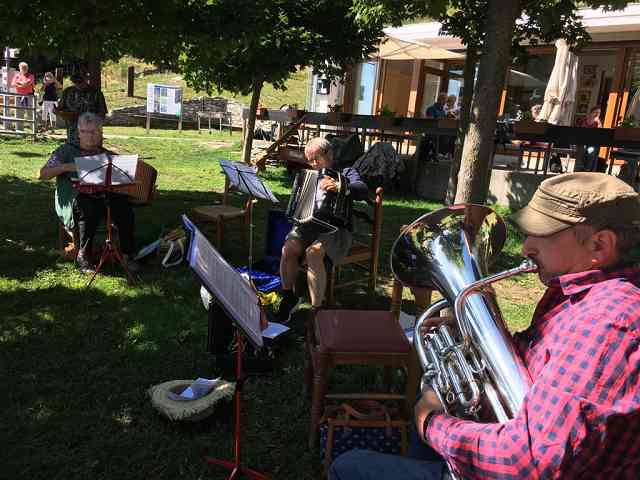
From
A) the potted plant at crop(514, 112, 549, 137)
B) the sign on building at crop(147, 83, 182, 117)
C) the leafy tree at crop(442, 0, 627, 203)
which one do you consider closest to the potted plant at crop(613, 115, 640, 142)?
the potted plant at crop(514, 112, 549, 137)

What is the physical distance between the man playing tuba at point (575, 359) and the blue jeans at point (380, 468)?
0.89ft

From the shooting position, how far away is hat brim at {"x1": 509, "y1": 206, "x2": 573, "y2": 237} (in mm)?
1352

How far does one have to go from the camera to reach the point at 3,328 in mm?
3666

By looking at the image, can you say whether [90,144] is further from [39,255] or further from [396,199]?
[396,199]

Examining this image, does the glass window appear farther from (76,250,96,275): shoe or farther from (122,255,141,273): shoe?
(76,250,96,275): shoe

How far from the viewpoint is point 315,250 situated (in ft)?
13.5

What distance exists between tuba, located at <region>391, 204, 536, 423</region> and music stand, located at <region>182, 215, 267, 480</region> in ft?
2.13

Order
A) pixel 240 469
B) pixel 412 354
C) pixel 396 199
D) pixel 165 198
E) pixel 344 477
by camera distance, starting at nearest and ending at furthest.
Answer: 1. pixel 344 477
2. pixel 240 469
3. pixel 412 354
4. pixel 165 198
5. pixel 396 199

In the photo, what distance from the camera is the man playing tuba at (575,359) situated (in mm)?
1062

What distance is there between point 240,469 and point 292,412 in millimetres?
632

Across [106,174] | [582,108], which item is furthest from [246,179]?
[582,108]

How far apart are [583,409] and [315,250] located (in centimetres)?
312

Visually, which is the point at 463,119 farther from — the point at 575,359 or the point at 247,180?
the point at 575,359

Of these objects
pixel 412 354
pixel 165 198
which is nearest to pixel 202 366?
pixel 412 354
